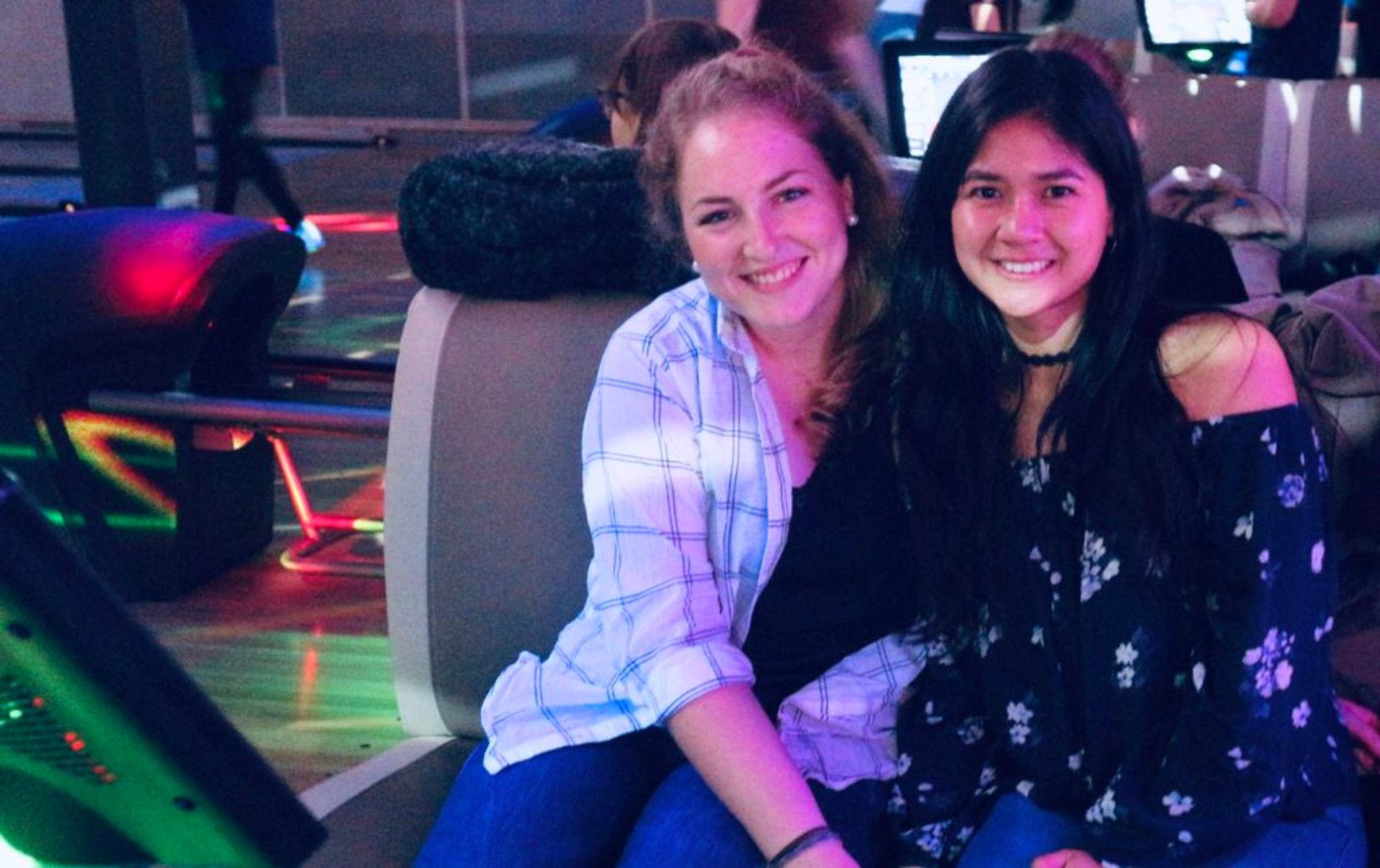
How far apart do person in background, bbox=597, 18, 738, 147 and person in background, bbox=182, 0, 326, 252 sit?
3.88 m

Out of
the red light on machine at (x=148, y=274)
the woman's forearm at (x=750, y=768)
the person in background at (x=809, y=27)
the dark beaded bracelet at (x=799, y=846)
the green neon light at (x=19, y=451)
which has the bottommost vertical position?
the green neon light at (x=19, y=451)

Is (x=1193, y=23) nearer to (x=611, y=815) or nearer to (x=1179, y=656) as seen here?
(x=1179, y=656)

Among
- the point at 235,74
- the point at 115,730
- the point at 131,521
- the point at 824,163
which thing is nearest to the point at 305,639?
the point at 131,521

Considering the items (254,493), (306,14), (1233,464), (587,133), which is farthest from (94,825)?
(306,14)

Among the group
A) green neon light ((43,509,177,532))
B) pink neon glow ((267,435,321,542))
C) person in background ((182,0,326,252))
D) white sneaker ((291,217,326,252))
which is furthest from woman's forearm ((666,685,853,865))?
white sneaker ((291,217,326,252))

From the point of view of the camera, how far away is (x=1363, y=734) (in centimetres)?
144

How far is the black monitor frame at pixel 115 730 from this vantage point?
53cm

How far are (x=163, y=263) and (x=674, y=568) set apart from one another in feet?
6.08

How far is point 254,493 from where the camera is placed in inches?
133

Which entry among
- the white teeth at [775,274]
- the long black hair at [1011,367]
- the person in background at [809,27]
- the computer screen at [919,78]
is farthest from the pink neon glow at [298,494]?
the long black hair at [1011,367]

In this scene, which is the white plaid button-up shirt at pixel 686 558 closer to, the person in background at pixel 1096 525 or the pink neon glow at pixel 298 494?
the person in background at pixel 1096 525

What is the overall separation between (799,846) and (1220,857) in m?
0.34

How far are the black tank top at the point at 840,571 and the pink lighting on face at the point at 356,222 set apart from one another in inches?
242

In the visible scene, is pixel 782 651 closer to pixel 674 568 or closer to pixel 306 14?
pixel 674 568
